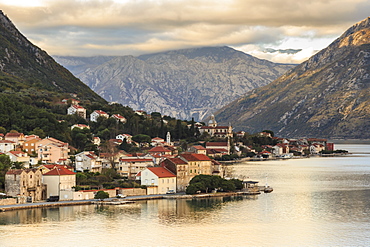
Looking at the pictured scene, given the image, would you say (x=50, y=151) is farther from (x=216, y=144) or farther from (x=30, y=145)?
(x=216, y=144)

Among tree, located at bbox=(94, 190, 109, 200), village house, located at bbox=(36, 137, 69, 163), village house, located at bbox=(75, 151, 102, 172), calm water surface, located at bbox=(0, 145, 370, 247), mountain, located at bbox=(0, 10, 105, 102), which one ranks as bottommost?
calm water surface, located at bbox=(0, 145, 370, 247)

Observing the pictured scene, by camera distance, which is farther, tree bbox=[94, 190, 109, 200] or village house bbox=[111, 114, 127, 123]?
village house bbox=[111, 114, 127, 123]

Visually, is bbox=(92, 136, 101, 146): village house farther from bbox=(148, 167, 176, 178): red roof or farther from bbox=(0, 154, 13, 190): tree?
bbox=(148, 167, 176, 178): red roof

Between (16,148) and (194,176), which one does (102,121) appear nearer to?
(16,148)

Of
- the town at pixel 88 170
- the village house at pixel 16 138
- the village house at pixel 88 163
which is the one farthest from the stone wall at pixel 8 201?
the village house at pixel 16 138

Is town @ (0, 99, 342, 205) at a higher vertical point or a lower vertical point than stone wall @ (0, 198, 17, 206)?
higher

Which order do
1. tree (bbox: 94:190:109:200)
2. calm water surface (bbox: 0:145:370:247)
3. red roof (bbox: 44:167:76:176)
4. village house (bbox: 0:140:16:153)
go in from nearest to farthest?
calm water surface (bbox: 0:145:370:247) < red roof (bbox: 44:167:76:176) < tree (bbox: 94:190:109:200) < village house (bbox: 0:140:16:153)

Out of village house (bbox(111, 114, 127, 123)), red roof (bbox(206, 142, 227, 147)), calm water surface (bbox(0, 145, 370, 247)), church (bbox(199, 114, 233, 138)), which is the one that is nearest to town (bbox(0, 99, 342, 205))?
calm water surface (bbox(0, 145, 370, 247))
